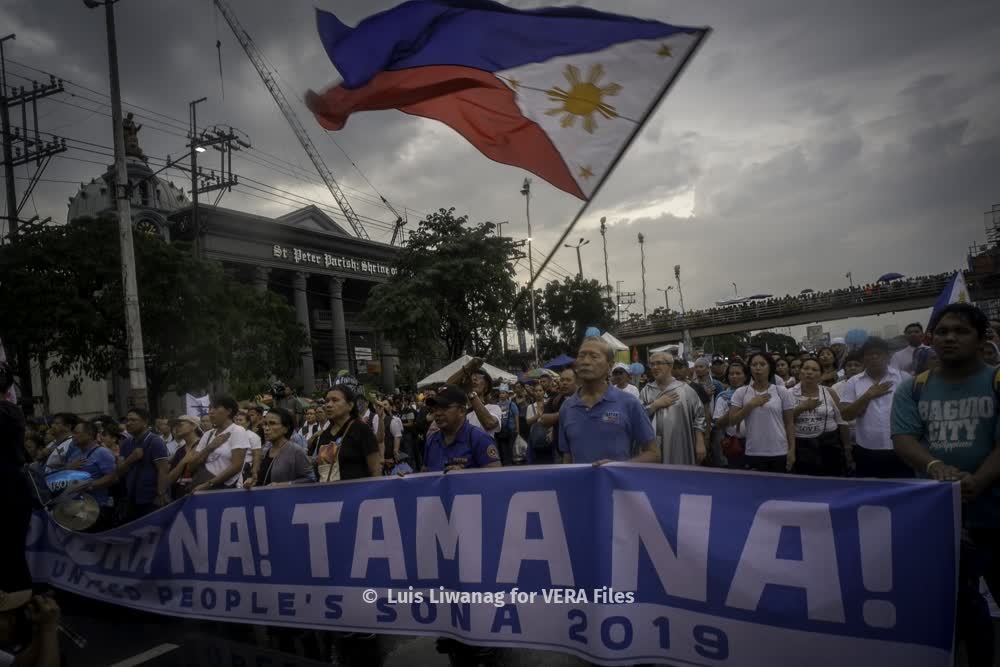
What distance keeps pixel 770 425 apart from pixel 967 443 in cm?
309

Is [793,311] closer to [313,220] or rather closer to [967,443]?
[313,220]

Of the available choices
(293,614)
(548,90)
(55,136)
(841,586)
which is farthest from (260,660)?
(55,136)

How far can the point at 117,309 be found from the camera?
18500mm

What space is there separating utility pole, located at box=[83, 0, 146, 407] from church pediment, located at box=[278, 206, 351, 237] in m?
27.6

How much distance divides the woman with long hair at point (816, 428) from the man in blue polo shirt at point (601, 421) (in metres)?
2.61

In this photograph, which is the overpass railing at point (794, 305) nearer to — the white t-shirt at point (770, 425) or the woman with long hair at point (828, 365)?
the woman with long hair at point (828, 365)

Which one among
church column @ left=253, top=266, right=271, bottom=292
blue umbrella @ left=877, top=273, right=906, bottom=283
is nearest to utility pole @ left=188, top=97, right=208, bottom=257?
church column @ left=253, top=266, right=271, bottom=292

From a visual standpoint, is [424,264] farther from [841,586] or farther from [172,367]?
[841,586]

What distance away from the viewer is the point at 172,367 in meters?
20.0

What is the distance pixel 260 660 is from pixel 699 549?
2.94 metres

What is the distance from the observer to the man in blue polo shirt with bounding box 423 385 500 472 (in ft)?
14.5

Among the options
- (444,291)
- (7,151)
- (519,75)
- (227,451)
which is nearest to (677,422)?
(519,75)

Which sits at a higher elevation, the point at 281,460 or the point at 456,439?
the point at 456,439

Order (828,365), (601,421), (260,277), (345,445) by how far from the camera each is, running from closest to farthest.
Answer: (601,421), (345,445), (828,365), (260,277)
